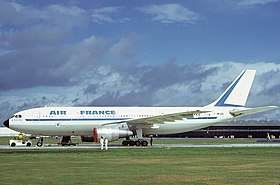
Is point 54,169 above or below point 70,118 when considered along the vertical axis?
below

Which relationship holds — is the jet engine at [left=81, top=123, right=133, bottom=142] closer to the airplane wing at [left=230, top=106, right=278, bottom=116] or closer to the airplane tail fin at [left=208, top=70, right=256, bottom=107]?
the airplane tail fin at [left=208, top=70, right=256, bottom=107]

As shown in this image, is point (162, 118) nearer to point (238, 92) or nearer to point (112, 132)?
point (112, 132)

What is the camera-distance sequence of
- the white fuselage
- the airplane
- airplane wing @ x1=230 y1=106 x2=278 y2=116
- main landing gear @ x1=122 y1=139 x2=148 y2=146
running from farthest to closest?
airplane wing @ x1=230 y1=106 x2=278 y2=116 → the white fuselage → main landing gear @ x1=122 y1=139 x2=148 y2=146 → the airplane

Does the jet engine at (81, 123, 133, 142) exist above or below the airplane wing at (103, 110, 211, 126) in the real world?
below

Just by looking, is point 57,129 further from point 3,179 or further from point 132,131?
point 3,179

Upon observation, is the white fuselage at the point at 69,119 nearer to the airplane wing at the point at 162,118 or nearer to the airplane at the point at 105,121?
the airplane at the point at 105,121

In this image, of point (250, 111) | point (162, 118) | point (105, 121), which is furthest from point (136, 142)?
point (250, 111)

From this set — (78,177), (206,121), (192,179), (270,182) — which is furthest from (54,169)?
(206,121)

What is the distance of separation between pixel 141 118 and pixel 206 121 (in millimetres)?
10026

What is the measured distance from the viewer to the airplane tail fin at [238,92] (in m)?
63.8

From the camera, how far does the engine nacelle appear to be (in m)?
54.6

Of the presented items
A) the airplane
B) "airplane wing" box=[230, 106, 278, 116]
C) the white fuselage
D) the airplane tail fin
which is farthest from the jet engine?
"airplane wing" box=[230, 106, 278, 116]

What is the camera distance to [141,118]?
56094 mm

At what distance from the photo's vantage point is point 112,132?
5488 centimetres
